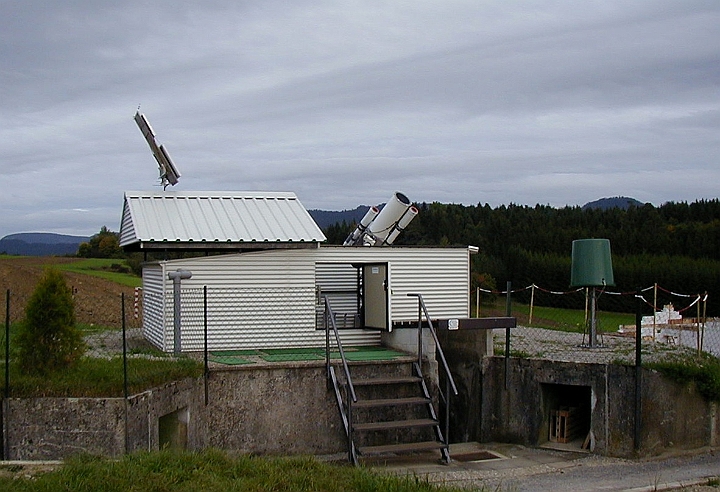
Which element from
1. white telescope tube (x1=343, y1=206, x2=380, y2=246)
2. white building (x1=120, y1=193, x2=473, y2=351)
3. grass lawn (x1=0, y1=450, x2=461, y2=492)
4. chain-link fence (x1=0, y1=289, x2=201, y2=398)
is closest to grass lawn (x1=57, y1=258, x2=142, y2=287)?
white telescope tube (x1=343, y1=206, x2=380, y2=246)

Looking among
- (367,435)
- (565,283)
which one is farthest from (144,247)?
(565,283)

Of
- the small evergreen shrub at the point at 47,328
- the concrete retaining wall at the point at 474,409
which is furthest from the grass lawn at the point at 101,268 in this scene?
the small evergreen shrub at the point at 47,328

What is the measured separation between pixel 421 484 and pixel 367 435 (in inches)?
247

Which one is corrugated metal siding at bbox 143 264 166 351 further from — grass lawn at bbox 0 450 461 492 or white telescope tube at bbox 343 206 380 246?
grass lawn at bbox 0 450 461 492

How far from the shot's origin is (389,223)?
786 inches

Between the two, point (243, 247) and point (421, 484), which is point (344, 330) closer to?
point (243, 247)

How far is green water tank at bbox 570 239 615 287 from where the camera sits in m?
17.6

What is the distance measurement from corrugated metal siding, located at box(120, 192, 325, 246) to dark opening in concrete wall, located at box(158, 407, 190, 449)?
473cm

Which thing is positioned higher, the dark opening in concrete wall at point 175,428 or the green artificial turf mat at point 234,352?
the green artificial turf mat at point 234,352

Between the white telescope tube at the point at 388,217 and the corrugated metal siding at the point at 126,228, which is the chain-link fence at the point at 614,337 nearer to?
the white telescope tube at the point at 388,217

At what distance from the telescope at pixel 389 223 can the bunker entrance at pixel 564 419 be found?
562 cm

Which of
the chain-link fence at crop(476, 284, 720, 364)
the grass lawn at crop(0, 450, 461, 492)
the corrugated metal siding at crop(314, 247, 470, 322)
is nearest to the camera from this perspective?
the grass lawn at crop(0, 450, 461, 492)

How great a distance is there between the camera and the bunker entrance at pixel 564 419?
15523mm

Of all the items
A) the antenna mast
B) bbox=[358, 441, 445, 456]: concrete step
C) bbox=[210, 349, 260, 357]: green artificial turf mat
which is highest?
the antenna mast
